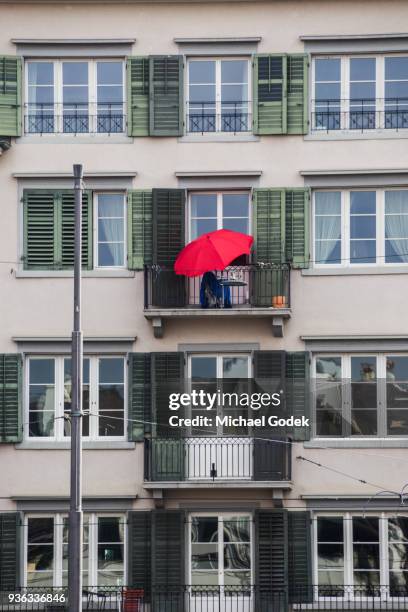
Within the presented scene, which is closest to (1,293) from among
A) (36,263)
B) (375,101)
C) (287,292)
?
(36,263)

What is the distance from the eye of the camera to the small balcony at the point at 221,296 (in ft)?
97.9

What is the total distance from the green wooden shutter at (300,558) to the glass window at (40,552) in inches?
190

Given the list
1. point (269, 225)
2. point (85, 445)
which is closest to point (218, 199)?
point (269, 225)

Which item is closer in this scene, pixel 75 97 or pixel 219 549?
pixel 219 549

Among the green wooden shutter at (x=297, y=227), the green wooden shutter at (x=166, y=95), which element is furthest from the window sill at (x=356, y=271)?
the green wooden shutter at (x=166, y=95)

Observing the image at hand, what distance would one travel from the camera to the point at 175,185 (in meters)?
30.7

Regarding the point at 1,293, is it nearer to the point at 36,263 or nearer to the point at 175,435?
the point at 36,263

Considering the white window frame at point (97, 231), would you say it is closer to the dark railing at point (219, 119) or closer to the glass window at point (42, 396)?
the dark railing at point (219, 119)

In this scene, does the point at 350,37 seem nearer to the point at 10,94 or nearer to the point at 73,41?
the point at 73,41

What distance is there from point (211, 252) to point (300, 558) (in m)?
6.36

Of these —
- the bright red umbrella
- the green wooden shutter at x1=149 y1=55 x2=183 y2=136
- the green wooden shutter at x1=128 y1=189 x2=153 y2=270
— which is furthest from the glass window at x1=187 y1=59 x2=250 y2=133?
the bright red umbrella

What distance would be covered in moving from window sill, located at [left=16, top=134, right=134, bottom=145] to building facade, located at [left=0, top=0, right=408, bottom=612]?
5 cm

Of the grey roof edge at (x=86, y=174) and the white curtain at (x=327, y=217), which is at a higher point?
the grey roof edge at (x=86, y=174)

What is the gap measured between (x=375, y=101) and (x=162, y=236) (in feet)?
17.0
